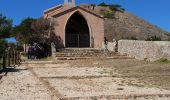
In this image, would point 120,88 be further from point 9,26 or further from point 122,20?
point 122,20

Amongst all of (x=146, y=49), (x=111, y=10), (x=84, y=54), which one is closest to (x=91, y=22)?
(x=84, y=54)

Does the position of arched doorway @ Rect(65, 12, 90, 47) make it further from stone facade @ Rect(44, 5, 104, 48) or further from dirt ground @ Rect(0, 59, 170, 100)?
dirt ground @ Rect(0, 59, 170, 100)

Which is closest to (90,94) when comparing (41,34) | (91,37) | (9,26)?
(9,26)

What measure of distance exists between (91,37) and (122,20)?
2564 centimetres

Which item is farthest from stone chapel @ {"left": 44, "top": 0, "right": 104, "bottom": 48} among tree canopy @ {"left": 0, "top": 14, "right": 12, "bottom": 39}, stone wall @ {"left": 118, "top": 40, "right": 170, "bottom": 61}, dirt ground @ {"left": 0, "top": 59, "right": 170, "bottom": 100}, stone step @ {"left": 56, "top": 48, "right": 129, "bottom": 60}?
dirt ground @ {"left": 0, "top": 59, "right": 170, "bottom": 100}

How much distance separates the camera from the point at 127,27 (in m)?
63.6

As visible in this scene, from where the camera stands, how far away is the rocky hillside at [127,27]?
192 ft

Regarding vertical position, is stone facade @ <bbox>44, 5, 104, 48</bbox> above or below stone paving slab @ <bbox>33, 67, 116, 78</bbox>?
above

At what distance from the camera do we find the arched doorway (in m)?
43.9

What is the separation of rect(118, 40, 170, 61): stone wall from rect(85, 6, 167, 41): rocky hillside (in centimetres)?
1968

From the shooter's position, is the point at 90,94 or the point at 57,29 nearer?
the point at 90,94

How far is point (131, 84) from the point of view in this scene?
16156mm

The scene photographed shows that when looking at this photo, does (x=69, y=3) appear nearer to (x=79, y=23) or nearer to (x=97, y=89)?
(x=79, y=23)

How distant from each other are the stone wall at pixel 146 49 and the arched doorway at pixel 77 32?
7.85m
